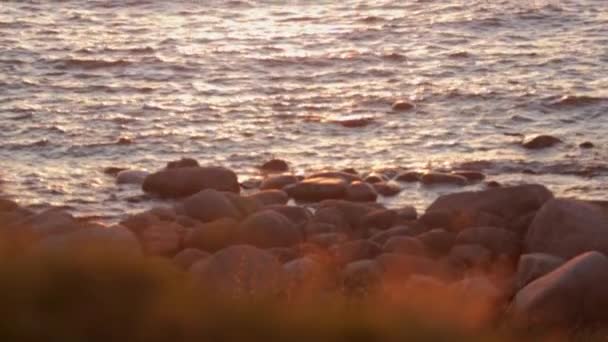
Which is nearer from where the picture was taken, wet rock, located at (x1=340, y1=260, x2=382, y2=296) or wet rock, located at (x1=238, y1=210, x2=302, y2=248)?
wet rock, located at (x1=340, y1=260, x2=382, y2=296)

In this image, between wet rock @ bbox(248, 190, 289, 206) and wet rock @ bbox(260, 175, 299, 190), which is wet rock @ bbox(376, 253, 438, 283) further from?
wet rock @ bbox(260, 175, 299, 190)

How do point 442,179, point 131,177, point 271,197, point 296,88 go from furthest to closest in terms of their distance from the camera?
point 296,88, point 131,177, point 442,179, point 271,197

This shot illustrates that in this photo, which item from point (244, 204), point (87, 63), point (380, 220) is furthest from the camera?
point (87, 63)

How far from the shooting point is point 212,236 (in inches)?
471

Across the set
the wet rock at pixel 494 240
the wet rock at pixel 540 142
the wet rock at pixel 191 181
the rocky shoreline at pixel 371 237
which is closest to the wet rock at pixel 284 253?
the rocky shoreline at pixel 371 237

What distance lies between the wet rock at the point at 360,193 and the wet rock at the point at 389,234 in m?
1.48

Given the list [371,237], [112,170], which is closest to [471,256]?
[371,237]

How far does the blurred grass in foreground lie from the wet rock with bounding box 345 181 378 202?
324 inches

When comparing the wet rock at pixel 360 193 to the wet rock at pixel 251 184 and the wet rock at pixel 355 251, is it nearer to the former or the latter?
the wet rock at pixel 251 184

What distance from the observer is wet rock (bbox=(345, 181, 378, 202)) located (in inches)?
554

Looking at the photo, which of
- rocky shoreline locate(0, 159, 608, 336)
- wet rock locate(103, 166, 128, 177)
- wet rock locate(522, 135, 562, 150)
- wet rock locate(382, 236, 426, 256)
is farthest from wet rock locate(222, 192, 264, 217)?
wet rock locate(522, 135, 562, 150)

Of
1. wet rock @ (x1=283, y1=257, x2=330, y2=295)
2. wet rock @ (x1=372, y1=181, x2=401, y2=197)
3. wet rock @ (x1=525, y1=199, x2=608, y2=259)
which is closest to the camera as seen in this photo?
wet rock @ (x1=283, y1=257, x2=330, y2=295)

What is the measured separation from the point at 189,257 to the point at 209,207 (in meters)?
1.75

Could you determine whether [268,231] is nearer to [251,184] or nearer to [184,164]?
[251,184]
